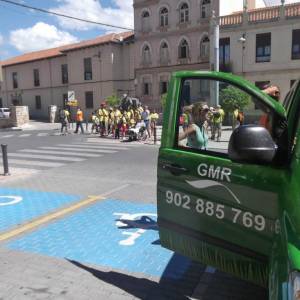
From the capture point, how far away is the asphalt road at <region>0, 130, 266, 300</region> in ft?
12.3

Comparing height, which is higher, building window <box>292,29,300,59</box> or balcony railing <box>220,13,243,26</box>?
balcony railing <box>220,13,243,26</box>

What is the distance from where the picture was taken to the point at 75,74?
42.0 meters

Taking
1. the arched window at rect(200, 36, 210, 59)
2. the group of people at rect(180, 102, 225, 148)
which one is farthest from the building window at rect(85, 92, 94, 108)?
the group of people at rect(180, 102, 225, 148)

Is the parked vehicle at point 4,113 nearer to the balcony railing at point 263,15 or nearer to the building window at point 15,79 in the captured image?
the building window at point 15,79

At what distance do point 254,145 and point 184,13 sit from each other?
33618 mm

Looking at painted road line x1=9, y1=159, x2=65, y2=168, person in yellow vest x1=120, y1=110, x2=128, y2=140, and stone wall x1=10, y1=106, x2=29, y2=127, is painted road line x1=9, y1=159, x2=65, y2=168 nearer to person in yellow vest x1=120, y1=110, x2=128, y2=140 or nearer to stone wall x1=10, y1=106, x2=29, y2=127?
person in yellow vest x1=120, y1=110, x2=128, y2=140

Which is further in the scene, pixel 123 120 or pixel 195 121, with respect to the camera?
pixel 123 120

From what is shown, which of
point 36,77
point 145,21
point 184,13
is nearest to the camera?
point 184,13

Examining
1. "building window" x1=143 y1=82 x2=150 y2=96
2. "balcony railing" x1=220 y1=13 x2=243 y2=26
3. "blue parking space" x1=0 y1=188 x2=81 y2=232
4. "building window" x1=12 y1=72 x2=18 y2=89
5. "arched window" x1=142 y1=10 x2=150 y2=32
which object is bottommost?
"blue parking space" x1=0 y1=188 x2=81 y2=232

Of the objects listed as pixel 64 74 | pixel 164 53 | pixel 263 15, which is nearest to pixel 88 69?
pixel 64 74

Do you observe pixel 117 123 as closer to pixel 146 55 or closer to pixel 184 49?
pixel 184 49

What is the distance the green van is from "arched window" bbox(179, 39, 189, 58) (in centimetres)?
3118

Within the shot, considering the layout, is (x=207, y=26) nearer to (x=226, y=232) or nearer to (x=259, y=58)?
(x=259, y=58)

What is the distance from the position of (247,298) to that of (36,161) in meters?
9.92
